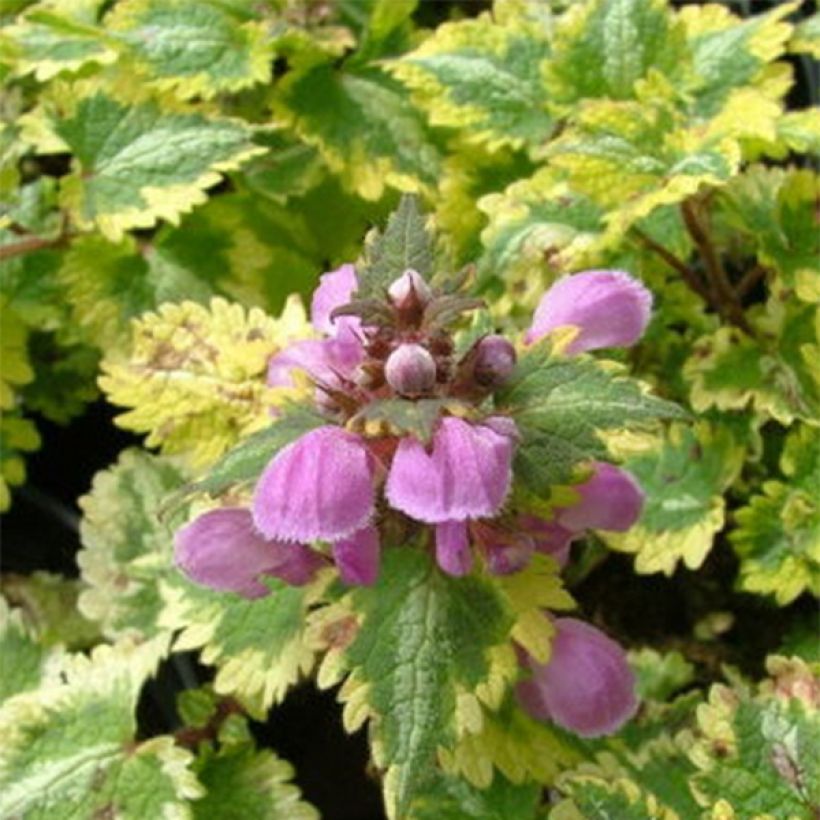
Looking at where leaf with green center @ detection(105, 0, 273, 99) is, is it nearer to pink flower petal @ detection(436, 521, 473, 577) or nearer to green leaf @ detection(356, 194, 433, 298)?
green leaf @ detection(356, 194, 433, 298)

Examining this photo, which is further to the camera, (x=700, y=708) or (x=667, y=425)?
(x=667, y=425)

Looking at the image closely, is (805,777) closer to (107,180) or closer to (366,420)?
(366,420)

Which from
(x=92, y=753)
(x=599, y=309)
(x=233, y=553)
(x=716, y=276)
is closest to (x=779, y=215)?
(x=716, y=276)

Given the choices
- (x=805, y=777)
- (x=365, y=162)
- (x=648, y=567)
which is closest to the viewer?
(x=805, y=777)

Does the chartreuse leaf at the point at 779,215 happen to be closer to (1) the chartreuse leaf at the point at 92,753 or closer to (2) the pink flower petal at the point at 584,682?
(2) the pink flower petal at the point at 584,682

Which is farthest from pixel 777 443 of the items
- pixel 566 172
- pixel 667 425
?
pixel 566 172

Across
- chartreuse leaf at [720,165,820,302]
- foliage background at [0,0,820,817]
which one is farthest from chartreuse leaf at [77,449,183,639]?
chartreuse leaf at [720,165,820,302]

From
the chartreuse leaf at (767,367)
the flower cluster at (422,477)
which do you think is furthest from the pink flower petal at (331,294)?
the chartreuse leaf at (767,367)
